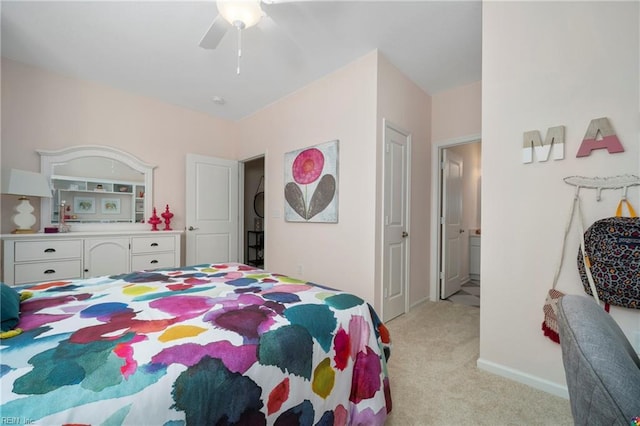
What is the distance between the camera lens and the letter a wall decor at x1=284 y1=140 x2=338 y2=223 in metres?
2.94

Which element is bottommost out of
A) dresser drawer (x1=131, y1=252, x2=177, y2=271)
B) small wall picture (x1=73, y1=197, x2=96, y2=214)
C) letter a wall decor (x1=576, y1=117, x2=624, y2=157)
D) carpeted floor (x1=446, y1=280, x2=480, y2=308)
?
carpeted floor (x1=446, y1=280, x2=480, y2=308)

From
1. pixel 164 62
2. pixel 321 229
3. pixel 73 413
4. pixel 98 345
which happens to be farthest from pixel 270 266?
A: pixel 73 413

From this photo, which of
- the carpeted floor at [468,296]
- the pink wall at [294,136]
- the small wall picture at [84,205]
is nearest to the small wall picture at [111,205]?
the small wall picture at [84,205]

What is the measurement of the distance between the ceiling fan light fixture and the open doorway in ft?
11.9

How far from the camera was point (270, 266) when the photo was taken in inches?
149

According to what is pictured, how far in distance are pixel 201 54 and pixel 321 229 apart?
2194 mm

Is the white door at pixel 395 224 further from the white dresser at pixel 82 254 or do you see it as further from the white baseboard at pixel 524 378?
the white dresser at pixel 82 254

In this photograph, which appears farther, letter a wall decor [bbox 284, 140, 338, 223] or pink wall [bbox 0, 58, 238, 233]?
letter a wall decor [bbox 284, 140, 338, 223]

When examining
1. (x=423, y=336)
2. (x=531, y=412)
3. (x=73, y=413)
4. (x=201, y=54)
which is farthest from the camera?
(x=201, y=54)

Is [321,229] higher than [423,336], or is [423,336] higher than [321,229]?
[321,229]

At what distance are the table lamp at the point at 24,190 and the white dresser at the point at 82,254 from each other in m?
0.26

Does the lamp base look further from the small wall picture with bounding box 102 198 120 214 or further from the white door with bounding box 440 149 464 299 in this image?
the white door with bounding box 440 149 464 299

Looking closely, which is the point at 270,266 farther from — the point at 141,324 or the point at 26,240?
the point at 141,324

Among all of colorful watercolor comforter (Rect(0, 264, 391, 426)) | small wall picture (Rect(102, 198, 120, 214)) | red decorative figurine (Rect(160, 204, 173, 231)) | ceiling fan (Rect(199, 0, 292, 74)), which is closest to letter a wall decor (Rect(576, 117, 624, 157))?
colorful watercolor comforter (Rect(0, 264, 391, 426))
